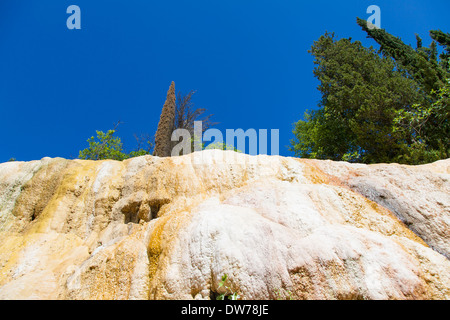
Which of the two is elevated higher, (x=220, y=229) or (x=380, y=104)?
(x=380, y=104)

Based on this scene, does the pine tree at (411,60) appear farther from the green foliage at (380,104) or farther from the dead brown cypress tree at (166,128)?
the dead brown cypress tree at (166,128)

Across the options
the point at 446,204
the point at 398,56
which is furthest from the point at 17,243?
the point at 398,56

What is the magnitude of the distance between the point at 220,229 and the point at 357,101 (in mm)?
19312

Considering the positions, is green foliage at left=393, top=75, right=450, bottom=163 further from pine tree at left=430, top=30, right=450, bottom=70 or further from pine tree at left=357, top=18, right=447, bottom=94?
pine tree at left=430, top=30, right=450, bottom=70

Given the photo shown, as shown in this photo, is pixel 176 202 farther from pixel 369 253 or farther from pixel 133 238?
pixel 369 253

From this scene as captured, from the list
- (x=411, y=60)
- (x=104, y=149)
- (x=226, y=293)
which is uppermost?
(x=411, y=60)

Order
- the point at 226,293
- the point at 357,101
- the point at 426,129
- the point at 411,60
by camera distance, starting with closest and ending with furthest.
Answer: the point at 226,293 → the point at 426,129 → the point at 357,101 → the point at 411,60

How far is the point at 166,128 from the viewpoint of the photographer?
80.4 ft

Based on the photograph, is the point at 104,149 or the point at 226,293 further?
the point at 104,149

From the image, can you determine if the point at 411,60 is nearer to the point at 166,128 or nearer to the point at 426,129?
the point at 426,129

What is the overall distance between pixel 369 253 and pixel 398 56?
27.7m

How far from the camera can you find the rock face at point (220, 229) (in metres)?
5.62

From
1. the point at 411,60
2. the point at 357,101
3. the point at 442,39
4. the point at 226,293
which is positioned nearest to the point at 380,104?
the point at 357,101

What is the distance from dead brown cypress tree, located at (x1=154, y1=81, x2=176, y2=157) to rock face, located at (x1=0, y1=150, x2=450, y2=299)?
1116 cm
